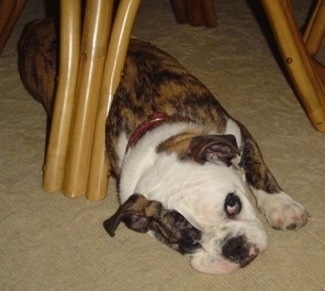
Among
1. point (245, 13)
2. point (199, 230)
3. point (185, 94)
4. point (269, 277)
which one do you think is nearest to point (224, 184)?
point (199, 230)

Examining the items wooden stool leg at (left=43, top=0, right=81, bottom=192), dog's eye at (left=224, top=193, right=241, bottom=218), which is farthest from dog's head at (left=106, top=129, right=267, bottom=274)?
wooden stool leg at (left=43, top=0, right=81, bottom=192)

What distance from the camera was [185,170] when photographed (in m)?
1.79

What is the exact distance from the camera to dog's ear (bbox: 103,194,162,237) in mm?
1752

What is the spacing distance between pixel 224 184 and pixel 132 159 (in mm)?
327

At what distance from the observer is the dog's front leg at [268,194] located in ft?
6.35

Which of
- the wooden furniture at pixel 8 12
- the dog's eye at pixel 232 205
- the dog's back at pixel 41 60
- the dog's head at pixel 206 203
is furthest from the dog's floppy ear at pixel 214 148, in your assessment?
the wooden furniture at pixel 8 12

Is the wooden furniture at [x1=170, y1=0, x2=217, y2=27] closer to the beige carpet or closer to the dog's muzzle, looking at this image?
the beige carpet

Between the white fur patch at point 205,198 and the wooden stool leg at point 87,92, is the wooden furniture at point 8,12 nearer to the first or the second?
the wooden stool leg at point 87,92

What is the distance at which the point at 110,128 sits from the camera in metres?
2.08

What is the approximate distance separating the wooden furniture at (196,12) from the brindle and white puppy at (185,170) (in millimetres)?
908

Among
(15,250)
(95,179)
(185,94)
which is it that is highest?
(185,94)

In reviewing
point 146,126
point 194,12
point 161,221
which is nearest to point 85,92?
point 146,126

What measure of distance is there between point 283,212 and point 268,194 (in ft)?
0.28

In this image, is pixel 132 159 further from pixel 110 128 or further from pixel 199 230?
pixel 199 230
